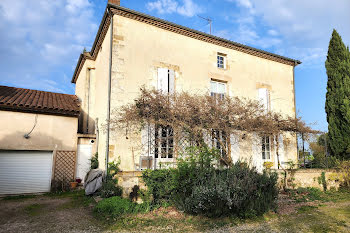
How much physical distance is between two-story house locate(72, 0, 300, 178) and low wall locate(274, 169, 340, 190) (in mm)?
2249

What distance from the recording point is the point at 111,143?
333 inches

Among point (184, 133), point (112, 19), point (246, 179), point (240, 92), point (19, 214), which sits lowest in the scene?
point (19, 214)

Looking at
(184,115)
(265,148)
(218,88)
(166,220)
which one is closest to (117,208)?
(166,220)

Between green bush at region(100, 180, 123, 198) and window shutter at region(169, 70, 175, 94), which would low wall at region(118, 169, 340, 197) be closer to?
window shutter at region(169, 70, 175, 94)

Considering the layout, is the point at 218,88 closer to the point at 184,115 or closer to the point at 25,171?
the point at 184,115

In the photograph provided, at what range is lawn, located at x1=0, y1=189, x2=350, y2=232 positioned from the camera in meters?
5.11

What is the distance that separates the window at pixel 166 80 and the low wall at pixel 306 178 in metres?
5.30

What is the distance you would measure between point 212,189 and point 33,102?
8.93m

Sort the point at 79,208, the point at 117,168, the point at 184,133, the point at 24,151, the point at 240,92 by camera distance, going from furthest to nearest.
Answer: the point at 240,92 < the point at 24,151 < the point at 184,133 < the point at 117,168 < the point at 79,208

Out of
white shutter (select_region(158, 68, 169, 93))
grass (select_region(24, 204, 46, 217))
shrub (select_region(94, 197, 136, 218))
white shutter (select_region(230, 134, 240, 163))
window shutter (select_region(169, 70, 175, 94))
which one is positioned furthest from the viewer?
white shutter (select_region(230, 134, 240, 163))

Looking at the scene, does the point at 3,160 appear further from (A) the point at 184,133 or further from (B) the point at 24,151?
(A) the point at 184,133

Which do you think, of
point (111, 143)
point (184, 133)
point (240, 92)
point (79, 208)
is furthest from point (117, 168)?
point (240, 92)

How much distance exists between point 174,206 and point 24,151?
707 centimetres

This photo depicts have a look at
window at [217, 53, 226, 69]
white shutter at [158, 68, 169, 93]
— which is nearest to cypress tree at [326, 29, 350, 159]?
window at [217, 53, 226, 69]
